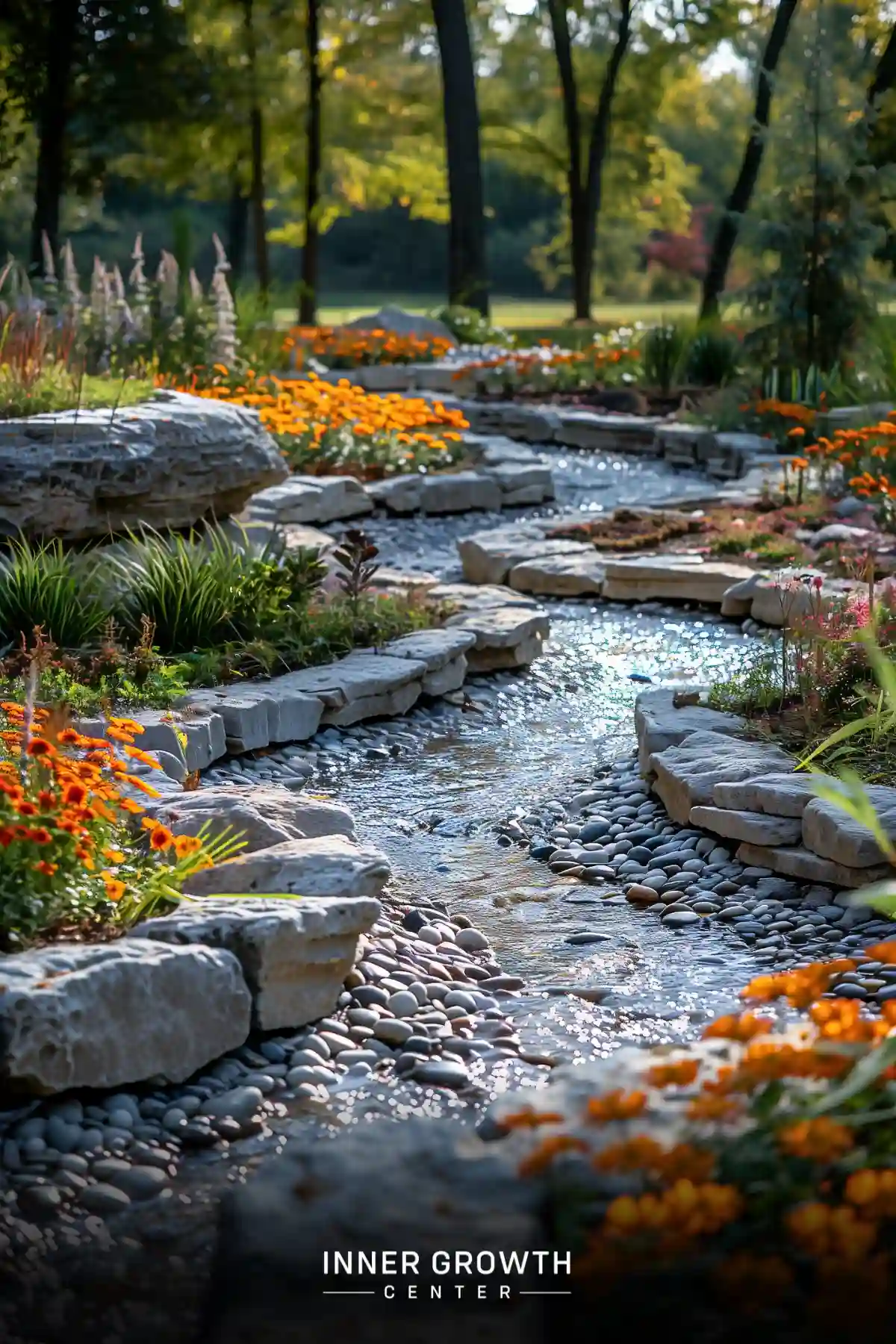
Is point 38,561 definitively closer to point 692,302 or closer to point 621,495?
point 621,495

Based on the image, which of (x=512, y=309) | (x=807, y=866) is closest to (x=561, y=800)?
(x=807, y=866)

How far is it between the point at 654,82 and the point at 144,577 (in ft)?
69.0

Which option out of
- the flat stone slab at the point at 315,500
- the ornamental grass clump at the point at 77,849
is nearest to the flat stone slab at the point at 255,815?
the ornamental grass clump at the point at 77,849

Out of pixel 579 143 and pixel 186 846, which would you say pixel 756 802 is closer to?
pixel 186 846

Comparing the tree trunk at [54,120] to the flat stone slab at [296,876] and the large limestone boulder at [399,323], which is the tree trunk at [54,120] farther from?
the flat stone slab at [296,876]

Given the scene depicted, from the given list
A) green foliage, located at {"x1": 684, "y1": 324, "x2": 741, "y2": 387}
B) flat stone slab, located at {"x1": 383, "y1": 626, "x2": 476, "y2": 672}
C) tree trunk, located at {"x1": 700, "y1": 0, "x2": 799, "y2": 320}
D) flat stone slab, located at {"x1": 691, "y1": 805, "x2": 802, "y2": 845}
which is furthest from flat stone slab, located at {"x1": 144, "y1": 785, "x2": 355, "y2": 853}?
tree trunk, located at {"x1": 700, "y1": 0, "x2": 799, "y2": 320}

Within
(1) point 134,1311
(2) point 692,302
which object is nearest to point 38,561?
(1) point 134,1311

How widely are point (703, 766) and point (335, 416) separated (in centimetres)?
636

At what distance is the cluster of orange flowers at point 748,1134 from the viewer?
86.7 inches

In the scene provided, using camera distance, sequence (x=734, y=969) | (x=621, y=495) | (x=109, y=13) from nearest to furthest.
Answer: (x=734, y=969) < (x=621, y=495) < (x=109, y=13)

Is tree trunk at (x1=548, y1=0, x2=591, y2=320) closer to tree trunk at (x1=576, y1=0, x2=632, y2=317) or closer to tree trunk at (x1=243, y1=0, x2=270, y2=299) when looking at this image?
tree trunk at (x1=576, y1=0, x2=632, y2=317)

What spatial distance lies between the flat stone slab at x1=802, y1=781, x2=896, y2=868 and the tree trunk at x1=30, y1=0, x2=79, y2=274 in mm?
17029

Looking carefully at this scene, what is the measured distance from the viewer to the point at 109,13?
68.5ft

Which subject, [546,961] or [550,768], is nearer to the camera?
[546,961]
